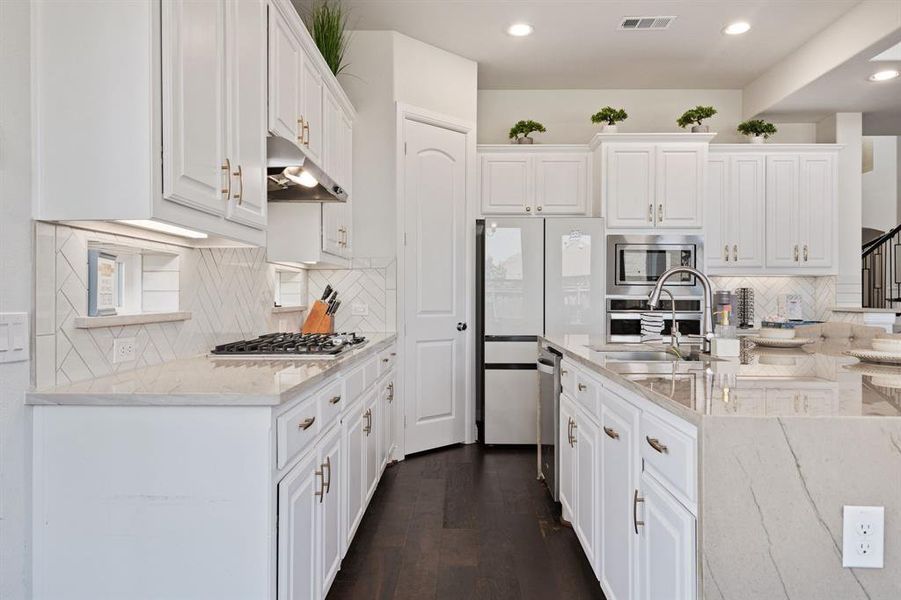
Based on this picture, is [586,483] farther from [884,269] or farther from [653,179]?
[884,269]

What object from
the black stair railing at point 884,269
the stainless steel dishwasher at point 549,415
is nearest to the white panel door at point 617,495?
the stainless steel dishwasher at point 549,415

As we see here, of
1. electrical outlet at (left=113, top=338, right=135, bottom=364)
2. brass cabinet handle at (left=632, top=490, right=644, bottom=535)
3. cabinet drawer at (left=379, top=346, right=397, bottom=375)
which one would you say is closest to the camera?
brass cabinet handle at (left=632, top=490, right=644, bottom=535)

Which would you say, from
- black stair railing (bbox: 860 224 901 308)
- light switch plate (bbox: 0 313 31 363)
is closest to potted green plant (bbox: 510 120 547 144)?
light switch plate (bbox: 0 313 31 363)

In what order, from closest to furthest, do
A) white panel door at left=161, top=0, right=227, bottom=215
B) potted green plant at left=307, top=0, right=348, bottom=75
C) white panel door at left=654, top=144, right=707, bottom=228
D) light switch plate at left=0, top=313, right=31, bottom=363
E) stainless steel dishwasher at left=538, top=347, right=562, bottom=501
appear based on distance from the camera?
1. light switch plate at left=0, top=313, right=31, bottom=363
2. white panel door at left=161, top=0, right=227, bottom=215
3. stainless steel dishwasher at left=538, top=347, right=562, bottom=501
4. potted green plant at left=307, top=0, right=348, bottom=75
5. white panel door at left=654, top=144, right=707, bottom=228

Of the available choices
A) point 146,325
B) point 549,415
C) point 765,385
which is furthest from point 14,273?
point 549,415

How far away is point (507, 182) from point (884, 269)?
5.40 m

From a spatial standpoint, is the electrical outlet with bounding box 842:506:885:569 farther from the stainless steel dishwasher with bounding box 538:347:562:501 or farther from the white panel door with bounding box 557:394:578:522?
the stainless steel dishwasher with bounding box 538:347:562:501

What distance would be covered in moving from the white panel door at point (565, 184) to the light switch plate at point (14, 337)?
3.98m

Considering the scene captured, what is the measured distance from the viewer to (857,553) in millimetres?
1115

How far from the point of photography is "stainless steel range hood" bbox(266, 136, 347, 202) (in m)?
2.28

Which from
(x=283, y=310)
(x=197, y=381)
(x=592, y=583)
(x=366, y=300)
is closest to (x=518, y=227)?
(x=366, y=300)

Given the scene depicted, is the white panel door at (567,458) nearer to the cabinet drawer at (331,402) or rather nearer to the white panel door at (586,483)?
the white panel door at (586,483)

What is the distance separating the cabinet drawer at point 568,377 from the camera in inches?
101

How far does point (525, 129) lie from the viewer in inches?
191
